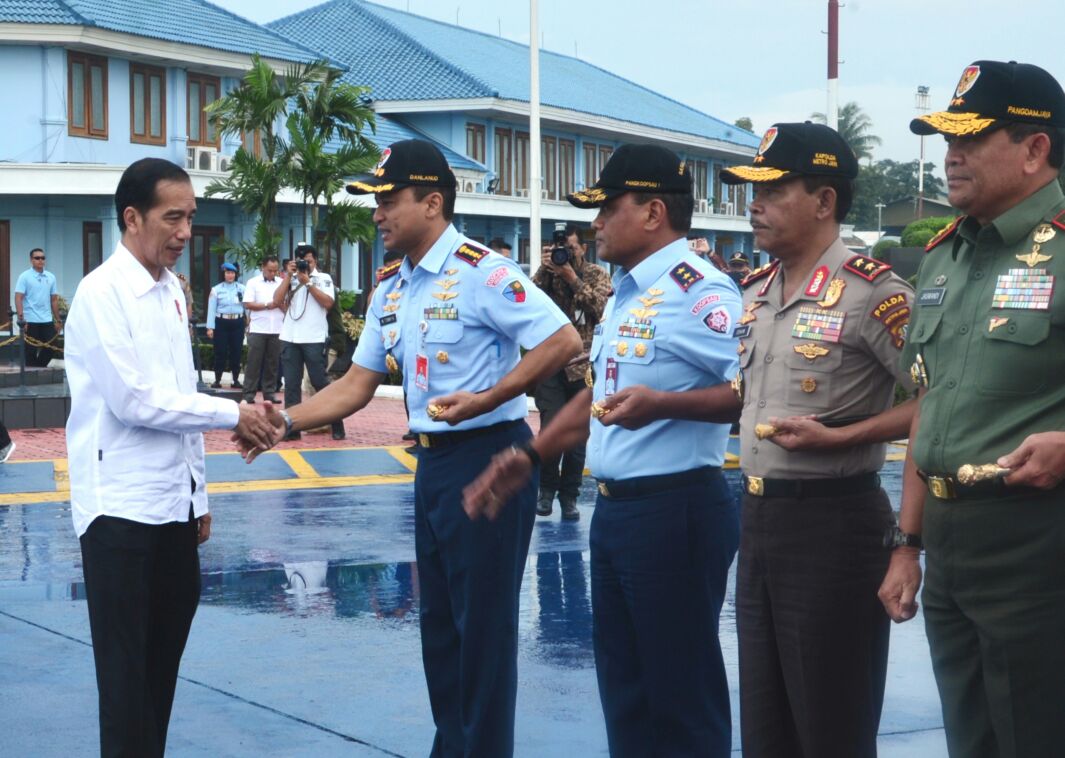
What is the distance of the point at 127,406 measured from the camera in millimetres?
4496

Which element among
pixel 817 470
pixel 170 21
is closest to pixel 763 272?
pixel 817 470

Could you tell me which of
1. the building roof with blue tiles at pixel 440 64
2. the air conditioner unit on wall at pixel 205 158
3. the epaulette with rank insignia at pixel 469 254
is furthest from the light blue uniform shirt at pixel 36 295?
the epaulette with rank insignia at pixel 469 254

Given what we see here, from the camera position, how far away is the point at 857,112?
105m

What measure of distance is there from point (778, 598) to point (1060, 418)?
98 centimetres

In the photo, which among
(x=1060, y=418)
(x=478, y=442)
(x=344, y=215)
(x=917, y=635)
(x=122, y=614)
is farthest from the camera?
(x=344, y=215)

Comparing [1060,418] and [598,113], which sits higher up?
[598,113]

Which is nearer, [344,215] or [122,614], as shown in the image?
[122,614]

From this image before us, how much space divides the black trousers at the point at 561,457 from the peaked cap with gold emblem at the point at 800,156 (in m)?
6.21

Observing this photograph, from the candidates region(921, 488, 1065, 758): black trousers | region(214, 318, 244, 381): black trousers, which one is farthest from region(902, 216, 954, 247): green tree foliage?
region(921, 488, 1065, 758): black trousers

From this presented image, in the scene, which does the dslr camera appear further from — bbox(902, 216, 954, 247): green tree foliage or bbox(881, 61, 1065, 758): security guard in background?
bbox(902, 216, 954, 247): green tree foliage

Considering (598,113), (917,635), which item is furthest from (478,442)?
(598,113)

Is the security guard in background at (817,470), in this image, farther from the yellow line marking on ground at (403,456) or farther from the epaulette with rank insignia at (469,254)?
the yellow line marking on ground at (403,456)

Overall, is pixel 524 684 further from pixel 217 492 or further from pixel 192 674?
pixel 217 492

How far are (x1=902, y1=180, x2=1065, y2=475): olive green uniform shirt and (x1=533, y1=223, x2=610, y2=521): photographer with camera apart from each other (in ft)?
22.4
